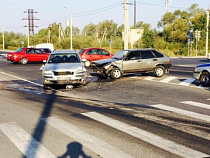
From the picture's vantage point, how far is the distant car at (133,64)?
17656 millimetres

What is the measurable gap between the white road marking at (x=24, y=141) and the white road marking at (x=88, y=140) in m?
0.74

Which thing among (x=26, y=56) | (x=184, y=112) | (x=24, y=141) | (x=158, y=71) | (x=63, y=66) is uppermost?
(x=26, y=56)

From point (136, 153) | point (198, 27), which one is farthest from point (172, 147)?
point (198, 27)

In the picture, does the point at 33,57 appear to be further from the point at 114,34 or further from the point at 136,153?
the point at 114,34

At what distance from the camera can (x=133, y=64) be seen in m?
17.8

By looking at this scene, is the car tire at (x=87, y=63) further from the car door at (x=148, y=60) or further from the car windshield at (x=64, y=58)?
the car windshield at (x=64, y=58)

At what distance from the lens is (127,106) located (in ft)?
31.6

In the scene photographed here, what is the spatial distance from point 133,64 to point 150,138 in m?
11.8

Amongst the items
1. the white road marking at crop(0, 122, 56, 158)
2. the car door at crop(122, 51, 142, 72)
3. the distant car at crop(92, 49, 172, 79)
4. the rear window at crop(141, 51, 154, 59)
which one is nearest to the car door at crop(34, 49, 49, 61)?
the distant car at crop(92, 49, 172, 79)

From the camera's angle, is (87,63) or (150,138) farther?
(87,63)

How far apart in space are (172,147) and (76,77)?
851cm

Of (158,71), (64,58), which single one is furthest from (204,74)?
(64,58)

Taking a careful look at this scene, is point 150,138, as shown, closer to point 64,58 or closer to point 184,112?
point 184,112

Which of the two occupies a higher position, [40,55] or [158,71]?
[40,55]
